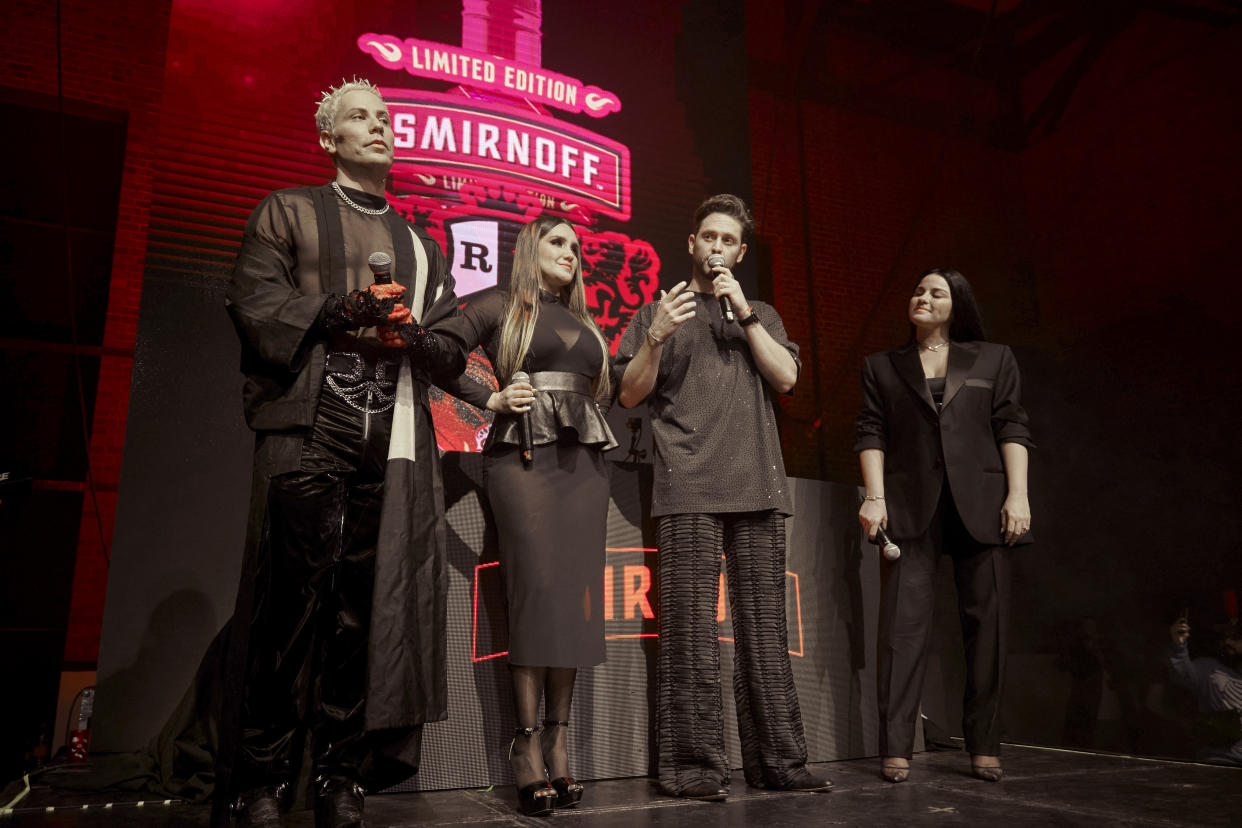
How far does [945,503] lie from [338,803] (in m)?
1.91

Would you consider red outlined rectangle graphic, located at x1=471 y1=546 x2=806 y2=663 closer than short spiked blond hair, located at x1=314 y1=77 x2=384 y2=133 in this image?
No

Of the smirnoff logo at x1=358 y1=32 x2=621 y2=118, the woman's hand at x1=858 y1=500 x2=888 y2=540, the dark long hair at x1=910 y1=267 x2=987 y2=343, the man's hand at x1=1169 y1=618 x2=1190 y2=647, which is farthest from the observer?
the smirnoff logo at x1=358 y1=32 x2=621 y2=118

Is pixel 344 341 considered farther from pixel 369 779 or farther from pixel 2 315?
pixel 2 315

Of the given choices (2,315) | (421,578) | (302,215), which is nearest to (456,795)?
(421,578)

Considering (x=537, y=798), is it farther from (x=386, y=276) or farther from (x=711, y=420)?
(x=386, y=276)

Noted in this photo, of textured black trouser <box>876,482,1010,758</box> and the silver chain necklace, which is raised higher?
the silver chain necklace

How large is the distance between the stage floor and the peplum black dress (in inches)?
14.8

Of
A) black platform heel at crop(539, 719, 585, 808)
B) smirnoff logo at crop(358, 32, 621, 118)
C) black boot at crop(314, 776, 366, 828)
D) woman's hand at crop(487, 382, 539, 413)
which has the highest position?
smirnoff logo at crop(358, 32, 621, 118)

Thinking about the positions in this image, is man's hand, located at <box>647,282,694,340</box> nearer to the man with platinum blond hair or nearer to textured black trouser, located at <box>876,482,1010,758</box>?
the man with platinum blond hair

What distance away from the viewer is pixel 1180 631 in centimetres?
339

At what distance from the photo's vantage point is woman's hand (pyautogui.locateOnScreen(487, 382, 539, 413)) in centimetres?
202

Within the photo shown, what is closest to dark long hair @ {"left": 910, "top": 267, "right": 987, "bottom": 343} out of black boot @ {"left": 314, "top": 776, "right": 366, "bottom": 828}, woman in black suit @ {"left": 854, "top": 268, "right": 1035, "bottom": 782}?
woman in black suit @ {"left": 854, "top": 268, "right": 1035, "bottom": 782}

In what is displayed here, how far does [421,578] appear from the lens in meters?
1.78

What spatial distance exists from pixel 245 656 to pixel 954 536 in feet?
6.71
